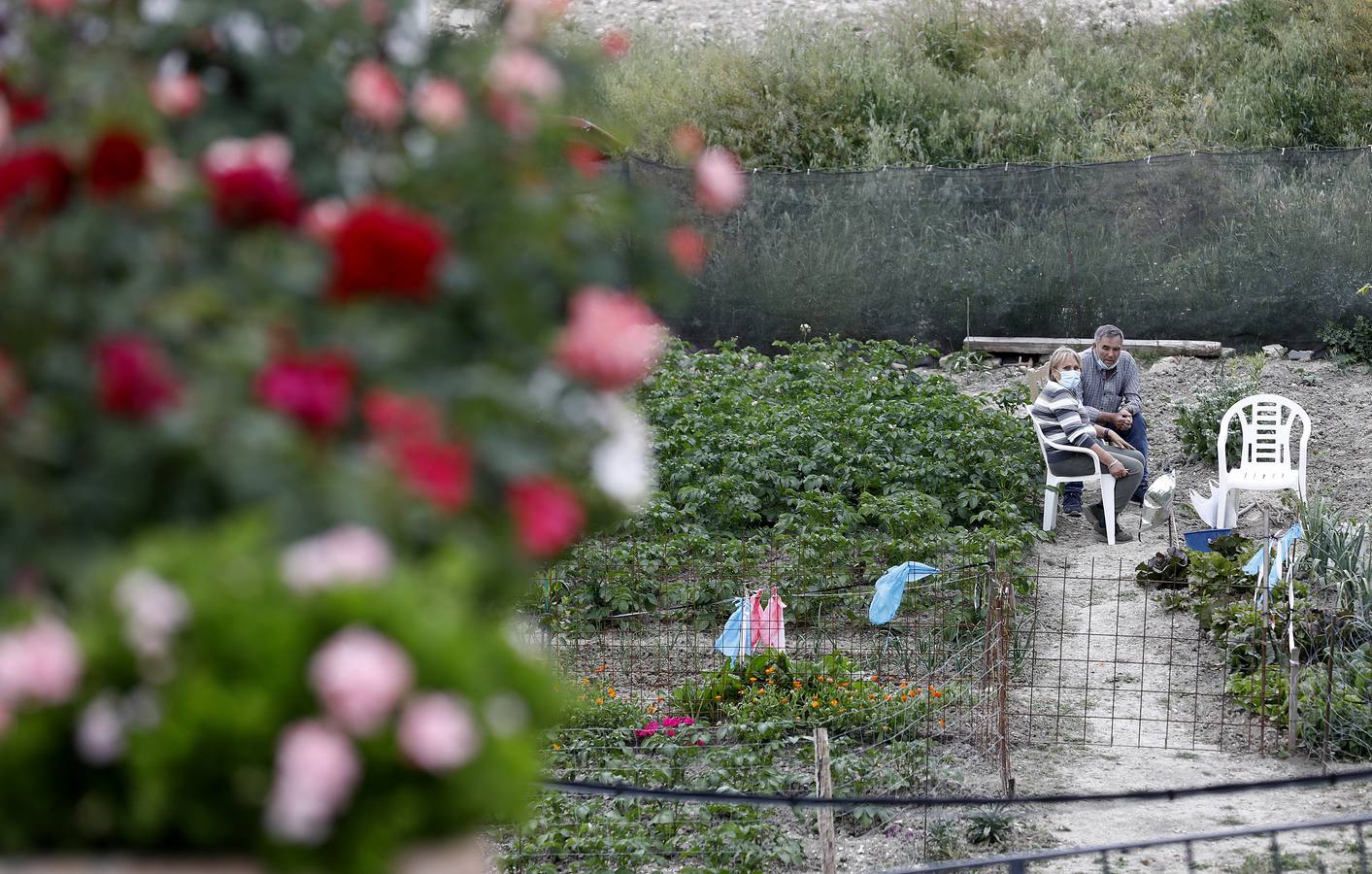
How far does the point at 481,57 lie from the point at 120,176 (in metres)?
0.40

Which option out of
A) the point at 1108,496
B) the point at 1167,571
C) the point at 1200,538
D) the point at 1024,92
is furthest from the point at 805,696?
the point at 1024,92

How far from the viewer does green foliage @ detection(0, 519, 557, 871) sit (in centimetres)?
92

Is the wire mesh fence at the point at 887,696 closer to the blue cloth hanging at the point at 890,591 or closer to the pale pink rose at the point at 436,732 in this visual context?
the blue cloth hanging at the point at 890,591

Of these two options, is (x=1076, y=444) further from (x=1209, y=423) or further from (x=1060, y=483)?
(x=1209, y=423)

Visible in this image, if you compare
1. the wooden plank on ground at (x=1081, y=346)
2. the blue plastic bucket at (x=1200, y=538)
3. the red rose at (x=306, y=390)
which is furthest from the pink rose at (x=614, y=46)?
the wooden plank on ground at (x=1081, y=346)

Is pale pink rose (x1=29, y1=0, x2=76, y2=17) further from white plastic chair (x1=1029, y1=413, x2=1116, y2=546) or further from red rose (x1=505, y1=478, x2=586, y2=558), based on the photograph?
white plastic chair (x1=1029, y1=413, x2=1116, y2=546)

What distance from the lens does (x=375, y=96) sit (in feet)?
4.11

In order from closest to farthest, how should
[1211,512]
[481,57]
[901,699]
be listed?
[481,57] → [901,699] → [1211,512]

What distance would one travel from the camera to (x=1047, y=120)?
17375mm

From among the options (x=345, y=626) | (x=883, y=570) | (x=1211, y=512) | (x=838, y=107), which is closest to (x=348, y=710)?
(x=345, y=626)

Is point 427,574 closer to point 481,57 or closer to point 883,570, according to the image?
point 481,57

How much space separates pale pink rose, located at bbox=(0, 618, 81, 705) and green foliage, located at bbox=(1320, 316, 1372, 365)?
444 inches

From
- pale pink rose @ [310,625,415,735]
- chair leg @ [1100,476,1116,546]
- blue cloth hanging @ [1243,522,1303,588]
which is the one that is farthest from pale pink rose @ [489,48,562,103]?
chair leg @ [1100,476,1116,546]

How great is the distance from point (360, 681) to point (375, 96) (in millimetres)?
602
